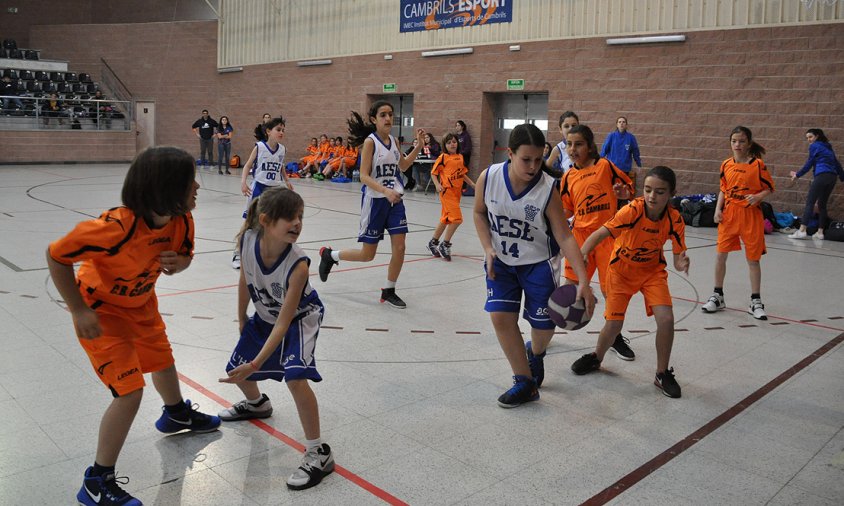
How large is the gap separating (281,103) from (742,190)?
20.0 m

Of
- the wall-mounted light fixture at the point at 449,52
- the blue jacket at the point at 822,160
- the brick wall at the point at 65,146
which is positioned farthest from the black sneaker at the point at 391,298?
the brick wall at the point at 65,146

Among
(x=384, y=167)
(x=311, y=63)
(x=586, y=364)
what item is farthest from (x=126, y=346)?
(x=311, y=63)

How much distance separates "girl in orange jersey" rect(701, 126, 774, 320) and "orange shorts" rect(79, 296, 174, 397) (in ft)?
16.9

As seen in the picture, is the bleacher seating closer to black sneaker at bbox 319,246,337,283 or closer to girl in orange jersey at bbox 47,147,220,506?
black sneaker at bbox 319,246,337,283

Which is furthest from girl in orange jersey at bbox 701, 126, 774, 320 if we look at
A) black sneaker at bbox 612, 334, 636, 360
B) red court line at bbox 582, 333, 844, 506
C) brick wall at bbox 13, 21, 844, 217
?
brick wall at bbox 13, 21, 844, 217

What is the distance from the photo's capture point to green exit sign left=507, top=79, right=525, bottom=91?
695 inches

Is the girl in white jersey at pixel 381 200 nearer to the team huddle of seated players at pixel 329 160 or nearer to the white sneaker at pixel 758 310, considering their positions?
the white sneaker at pixel 758 310

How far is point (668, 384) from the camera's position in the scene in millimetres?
4617

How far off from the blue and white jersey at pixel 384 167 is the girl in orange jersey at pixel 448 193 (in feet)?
7.19

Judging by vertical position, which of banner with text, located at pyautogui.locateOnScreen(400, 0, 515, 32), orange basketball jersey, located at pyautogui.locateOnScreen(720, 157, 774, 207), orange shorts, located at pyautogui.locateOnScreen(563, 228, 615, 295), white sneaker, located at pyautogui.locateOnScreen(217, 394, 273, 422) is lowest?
white sneaker, located at pyautogui.locateOnScreen(217, 394, 273, 422)

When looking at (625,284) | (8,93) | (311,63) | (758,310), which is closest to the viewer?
(625,284)

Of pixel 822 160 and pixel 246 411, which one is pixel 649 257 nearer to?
pixel 246 411

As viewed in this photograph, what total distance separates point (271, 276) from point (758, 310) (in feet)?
16.2

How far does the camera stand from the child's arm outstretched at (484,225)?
4273mm
